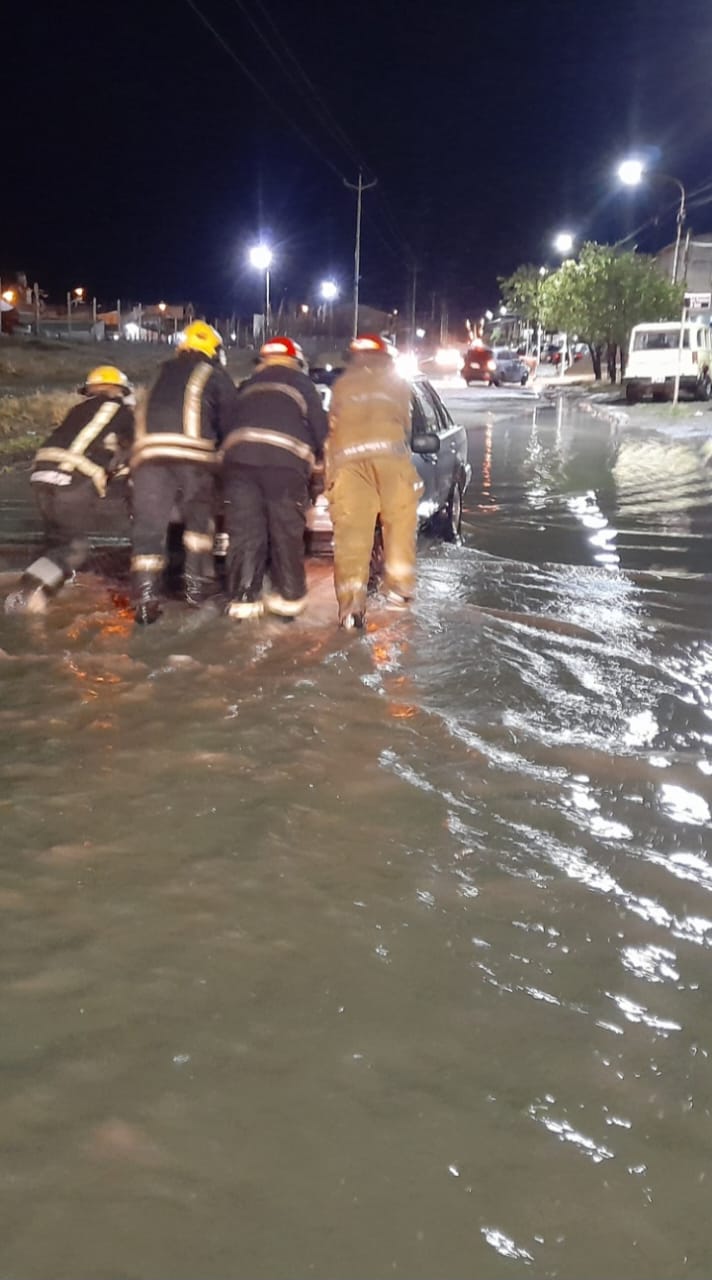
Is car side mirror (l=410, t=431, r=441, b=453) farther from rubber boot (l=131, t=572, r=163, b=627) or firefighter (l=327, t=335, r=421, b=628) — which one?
rubber boot (l=131, t=572, r=163, b=627)

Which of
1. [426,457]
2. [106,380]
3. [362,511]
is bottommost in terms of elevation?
[362,511]

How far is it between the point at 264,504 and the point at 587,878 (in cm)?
380

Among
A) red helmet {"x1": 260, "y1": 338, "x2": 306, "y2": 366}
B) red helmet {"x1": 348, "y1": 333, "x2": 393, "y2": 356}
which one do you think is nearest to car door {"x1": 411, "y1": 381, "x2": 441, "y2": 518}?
red helmet {"x1": 348, "y1": 333, "x2": 393, "y2": 356}

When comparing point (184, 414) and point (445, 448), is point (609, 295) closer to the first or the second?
point (445, 448)

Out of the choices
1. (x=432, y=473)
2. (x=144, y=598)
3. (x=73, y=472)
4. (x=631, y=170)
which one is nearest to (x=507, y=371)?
(x=631, y=170)

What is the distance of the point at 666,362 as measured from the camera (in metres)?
31.2

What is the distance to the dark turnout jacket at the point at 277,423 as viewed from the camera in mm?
6922

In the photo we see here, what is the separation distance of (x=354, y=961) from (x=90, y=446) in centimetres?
505

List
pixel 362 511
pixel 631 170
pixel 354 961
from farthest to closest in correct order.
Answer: pixel 631 170
pixel 362 511
pixel 354 961

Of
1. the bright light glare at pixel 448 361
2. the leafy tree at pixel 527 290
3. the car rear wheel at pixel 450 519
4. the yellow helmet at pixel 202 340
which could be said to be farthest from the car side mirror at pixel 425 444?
the bright light glare at pixel 448 361

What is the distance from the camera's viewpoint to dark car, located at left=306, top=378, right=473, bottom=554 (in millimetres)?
8039

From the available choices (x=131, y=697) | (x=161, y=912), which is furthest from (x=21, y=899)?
(x=131, y=697)

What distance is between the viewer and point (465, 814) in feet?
14.4

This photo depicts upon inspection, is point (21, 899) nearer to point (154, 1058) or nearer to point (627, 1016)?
point (154, 1058)
